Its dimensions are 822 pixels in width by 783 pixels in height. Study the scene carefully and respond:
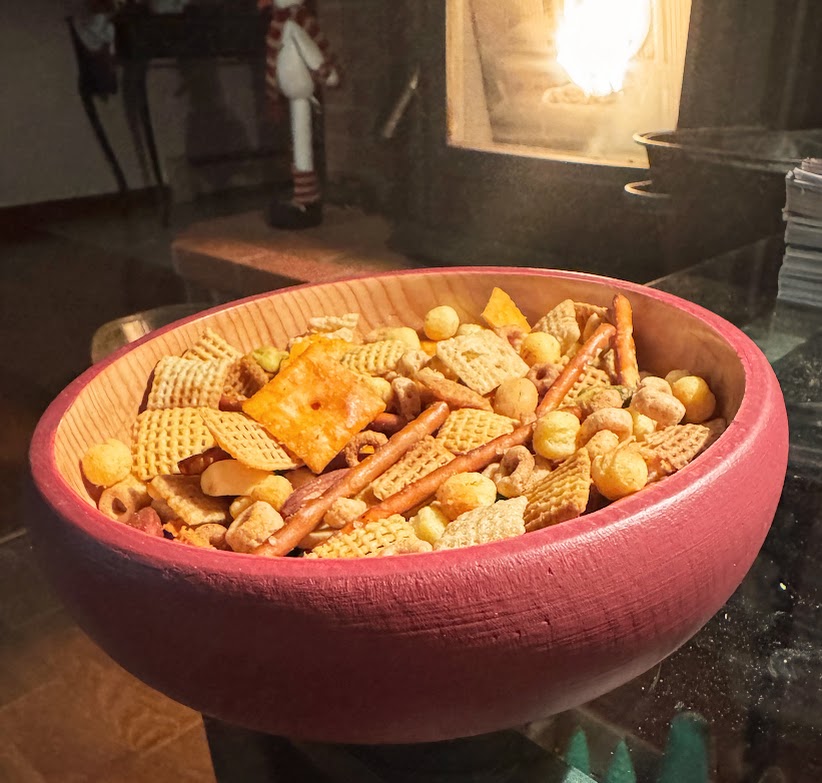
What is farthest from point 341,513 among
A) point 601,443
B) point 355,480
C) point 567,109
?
point 567,109

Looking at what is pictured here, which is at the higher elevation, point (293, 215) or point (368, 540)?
point (368, 540)

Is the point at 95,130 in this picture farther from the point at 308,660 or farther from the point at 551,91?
the point at 308,660

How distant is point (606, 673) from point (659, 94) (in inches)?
45.8

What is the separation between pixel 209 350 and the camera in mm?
518

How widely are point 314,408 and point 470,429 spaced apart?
0.09m

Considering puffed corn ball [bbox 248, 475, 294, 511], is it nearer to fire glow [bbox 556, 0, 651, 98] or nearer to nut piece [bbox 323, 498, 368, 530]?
nut piece [bbox 323, 498, 368, 530]

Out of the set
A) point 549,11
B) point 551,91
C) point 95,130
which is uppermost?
point 549,11

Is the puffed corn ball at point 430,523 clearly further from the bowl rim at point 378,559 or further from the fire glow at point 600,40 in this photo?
the fire glow at point 600,40

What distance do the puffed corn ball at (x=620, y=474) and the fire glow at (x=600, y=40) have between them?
110 cm

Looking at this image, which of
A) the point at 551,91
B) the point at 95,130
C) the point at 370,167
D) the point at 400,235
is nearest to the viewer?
the point at 551,91

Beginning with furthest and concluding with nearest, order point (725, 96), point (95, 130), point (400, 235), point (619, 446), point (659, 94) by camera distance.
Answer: point (95, 130) → point (400, 235) → point (659, 94) → point (725, 96) → point (619, 446)

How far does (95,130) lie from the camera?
2.04 metres

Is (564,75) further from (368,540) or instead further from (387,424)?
(368,540)

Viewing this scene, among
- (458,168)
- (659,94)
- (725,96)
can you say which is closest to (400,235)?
(458,168)
